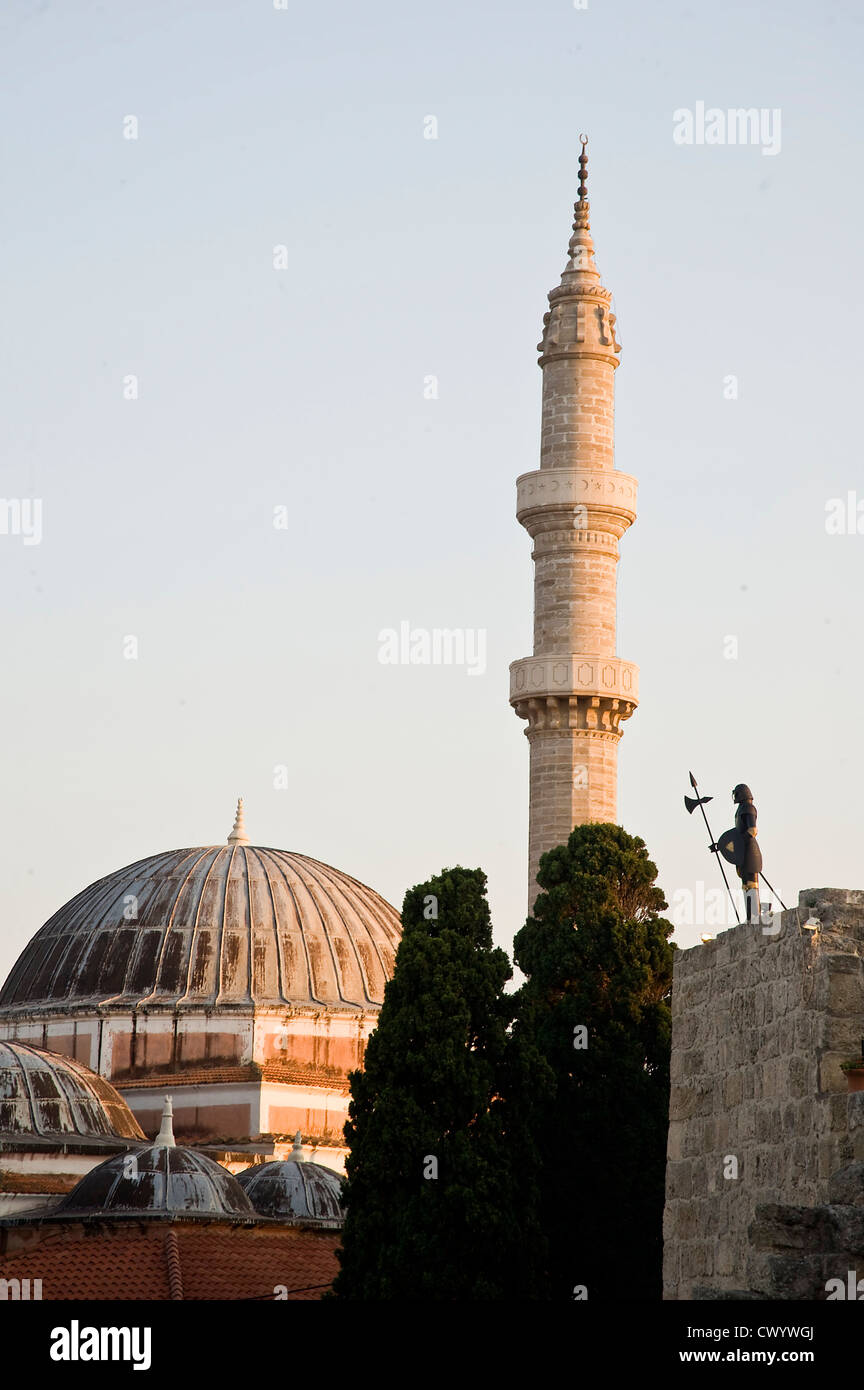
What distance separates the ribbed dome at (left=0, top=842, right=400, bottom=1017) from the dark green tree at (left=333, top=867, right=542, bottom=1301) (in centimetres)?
1677

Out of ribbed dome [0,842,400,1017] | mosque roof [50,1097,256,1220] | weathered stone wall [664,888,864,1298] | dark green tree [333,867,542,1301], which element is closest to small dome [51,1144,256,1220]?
mosque roof [50,1097,256,1220]

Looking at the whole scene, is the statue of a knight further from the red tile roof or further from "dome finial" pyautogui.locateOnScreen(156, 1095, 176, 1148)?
"dome finial" pyautogui.locateOnScreen(156, 1095, 176, 1148)

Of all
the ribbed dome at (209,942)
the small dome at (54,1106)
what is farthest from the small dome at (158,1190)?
the ribbed dome at (209,942)

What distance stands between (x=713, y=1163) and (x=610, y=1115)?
645 centimetres

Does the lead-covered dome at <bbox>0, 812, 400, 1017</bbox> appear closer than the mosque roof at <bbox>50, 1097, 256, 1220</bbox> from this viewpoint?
No

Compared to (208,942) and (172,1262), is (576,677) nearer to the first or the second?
(208,942)

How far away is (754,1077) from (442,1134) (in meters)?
6.03

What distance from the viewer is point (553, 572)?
1460 inches

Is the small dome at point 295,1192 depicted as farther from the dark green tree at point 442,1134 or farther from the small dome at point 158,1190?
the dark green tree at point 442,1134

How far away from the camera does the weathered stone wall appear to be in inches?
595

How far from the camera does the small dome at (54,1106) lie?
32.8 metres

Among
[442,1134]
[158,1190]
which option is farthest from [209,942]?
[442,1134]
